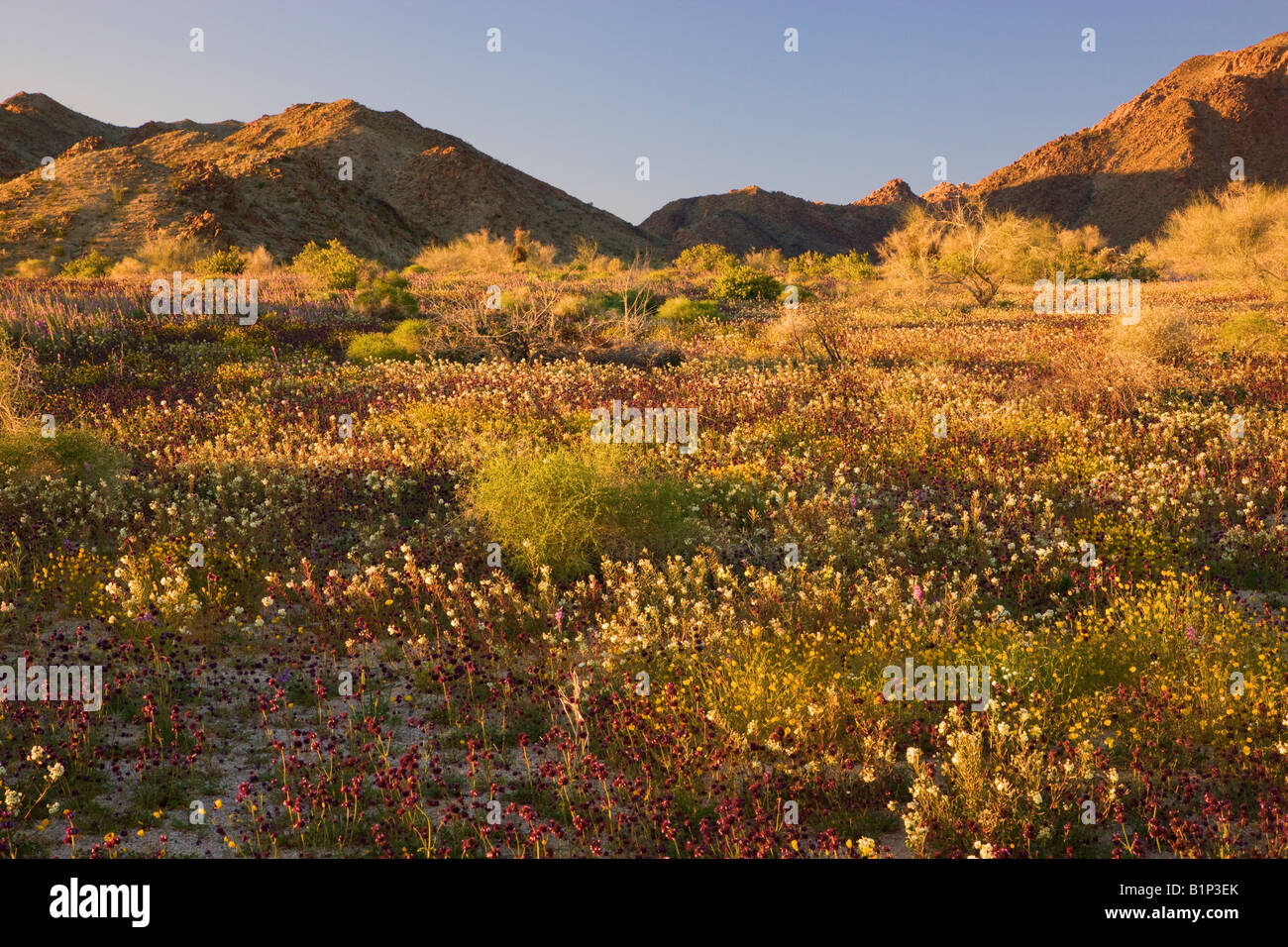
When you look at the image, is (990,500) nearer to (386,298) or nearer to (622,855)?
(622,855)

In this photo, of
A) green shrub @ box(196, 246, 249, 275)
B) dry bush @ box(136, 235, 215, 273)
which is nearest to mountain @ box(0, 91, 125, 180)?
dry bush @ box(136, 235, 215, 273)

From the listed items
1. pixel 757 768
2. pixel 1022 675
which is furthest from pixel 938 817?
pixel 1022 675

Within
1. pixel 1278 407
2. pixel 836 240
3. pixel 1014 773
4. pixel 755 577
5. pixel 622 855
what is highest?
pixel 836 240

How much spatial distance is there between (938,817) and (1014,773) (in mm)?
502

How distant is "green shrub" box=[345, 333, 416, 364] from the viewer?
16.5 m

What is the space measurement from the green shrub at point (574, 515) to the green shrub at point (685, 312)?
15646mm

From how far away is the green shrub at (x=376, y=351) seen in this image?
54.3 ft

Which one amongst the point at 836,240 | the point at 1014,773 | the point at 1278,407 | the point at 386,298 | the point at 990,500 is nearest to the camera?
the point at 1014,773

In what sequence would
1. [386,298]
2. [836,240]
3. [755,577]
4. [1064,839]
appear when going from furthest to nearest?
[836,240], [386,298], [755,577], [1064,839]

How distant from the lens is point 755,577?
6492 millimetres

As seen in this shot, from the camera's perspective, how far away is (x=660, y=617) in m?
5.66

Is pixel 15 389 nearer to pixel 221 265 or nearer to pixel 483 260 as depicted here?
pixel 221 265

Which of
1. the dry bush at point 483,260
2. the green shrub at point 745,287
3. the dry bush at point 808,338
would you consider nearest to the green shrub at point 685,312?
the dry bush at point 808,338

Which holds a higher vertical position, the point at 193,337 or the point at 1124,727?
the point at 193,337
